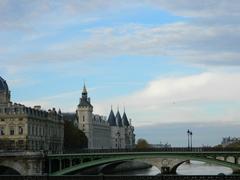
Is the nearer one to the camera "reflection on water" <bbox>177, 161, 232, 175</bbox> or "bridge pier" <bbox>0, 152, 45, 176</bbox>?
"bridge pier" <bbox>0, 152, 45, 176</bbox>

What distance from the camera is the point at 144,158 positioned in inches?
3521

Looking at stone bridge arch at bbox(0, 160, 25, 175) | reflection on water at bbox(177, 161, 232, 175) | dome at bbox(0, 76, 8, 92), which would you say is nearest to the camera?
stone bridge arch at bbox(0, 160, 25, 175)

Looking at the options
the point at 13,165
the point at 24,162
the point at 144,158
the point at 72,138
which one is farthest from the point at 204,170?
the point at 72,138

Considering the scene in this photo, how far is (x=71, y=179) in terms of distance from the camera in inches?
1766

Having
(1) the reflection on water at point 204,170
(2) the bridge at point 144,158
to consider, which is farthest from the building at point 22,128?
(2) the bridge at point 144,158

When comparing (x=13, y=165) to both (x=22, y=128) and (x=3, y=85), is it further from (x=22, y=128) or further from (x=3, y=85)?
(x=3, y=85)

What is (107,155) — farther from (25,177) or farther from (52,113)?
(52,113)

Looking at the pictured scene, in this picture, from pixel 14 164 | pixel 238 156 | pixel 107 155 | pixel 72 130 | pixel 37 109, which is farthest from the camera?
pixel 72 130

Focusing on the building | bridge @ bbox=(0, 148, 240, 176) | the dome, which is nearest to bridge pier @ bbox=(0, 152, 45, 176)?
bridge @ bbox=(0, 148, 240, 176)

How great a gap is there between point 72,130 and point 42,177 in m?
128

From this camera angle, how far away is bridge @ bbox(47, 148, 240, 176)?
272ft

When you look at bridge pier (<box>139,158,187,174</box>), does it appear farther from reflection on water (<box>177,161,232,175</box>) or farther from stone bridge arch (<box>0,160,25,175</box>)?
stone bridge arch (<box>0,160,25,175</box>)

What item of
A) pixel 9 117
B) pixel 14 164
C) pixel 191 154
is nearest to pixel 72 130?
pixel 9 117

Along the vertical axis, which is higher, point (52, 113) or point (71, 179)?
point (52, 113)
